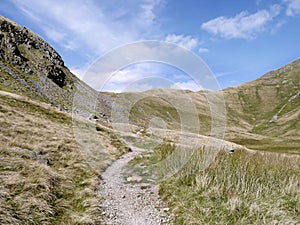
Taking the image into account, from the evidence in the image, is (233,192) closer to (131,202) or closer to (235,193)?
(235,193)

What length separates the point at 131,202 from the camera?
898 cm

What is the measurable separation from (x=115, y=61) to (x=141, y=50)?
2577 mm

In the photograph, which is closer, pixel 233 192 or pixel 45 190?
pixel 233 192

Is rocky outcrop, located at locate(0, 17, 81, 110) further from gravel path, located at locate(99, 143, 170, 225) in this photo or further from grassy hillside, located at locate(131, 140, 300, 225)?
grassy hillside, located at locate(131, 140, 300, 225)

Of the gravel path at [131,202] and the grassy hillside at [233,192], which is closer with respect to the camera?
the grassy hillside at [233,192]

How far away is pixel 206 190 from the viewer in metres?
8.41

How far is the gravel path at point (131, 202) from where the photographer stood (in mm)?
7508

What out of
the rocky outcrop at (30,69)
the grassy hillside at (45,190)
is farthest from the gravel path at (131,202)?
the rocky outcrop at (30,69)

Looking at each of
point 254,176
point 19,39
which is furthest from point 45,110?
point 19,39

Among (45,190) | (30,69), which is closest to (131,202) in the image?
(45,190)

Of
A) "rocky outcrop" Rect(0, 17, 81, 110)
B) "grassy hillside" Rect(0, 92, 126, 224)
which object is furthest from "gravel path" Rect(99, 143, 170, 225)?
"rocky outcrop" Rect(0, 17, 81, 110)

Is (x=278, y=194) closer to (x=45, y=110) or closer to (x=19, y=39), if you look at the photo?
(x=45, y=110)

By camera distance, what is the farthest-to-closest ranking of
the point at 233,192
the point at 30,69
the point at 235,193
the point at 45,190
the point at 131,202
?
the point at 30,69
the point at 131,202
the point at 45,190
the point at 233,192
the point at 235,193

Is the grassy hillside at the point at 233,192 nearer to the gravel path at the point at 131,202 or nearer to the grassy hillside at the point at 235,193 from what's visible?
the grassy hillside at the point at 235,193
